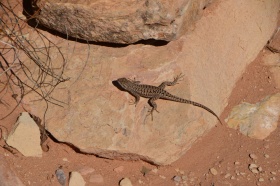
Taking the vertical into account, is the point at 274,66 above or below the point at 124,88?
above

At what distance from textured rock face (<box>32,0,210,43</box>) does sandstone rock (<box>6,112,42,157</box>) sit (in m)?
1.41

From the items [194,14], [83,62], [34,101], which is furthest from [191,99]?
[34,101]

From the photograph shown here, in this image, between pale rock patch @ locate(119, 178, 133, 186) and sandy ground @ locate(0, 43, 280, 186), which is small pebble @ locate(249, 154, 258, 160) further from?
pale rock patch @ locate(119, 178, 133, 186)

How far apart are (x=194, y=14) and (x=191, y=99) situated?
3.88 ft

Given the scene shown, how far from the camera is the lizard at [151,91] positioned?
19.2 feet

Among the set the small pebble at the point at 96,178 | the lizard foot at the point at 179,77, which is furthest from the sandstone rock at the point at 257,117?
the small pebble at the point at 96,178

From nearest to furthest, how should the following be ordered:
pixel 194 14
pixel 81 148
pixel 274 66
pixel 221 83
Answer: pixel 81 148
pixel 194 14
pixel 221 83
pixel 274 66

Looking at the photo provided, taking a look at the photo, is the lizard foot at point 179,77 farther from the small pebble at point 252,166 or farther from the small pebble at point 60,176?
the small pebble at point 60,176

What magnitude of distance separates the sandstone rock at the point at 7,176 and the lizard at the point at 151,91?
1.77m

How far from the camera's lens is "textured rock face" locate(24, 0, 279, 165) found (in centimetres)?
571

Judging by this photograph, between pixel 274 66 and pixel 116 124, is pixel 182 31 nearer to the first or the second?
pixel 116 124

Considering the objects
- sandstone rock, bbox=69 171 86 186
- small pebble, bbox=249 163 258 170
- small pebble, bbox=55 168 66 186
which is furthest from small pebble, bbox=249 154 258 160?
small pebble, bbox=55 168 66 186

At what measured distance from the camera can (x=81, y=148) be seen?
18.6 ft

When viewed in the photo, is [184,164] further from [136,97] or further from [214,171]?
[136,97]
